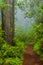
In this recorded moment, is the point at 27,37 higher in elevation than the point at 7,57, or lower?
lower

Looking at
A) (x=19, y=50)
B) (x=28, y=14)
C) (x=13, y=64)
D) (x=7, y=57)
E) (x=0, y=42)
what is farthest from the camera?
(x=28, y=14)

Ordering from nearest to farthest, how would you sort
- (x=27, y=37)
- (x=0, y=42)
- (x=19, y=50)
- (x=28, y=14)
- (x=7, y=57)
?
(x=7, y=57) → (x=0, y=42) → (x=19, y=50) → (x=28, y=14) → (x=27, y=37)

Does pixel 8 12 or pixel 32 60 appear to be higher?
pixel 8 12

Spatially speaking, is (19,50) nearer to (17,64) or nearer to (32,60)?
(32,60)

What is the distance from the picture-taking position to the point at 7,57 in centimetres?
908

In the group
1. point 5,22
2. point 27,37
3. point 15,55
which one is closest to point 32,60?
point 15,55

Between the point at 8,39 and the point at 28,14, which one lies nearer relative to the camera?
the point at 8,39

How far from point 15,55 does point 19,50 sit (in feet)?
4.09

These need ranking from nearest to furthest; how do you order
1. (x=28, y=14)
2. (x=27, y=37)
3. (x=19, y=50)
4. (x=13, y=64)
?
(x=13, y=64) < (x=19, y=50) < (x=28, y=14) < (x=27, y=37)

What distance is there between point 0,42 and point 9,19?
1996 millimetres

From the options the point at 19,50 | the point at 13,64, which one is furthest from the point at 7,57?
the point at 19,50

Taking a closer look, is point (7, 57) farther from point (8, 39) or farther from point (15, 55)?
point (8, 39)

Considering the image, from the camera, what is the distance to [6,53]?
9.12 metres

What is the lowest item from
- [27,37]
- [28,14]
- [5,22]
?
[27,37]
